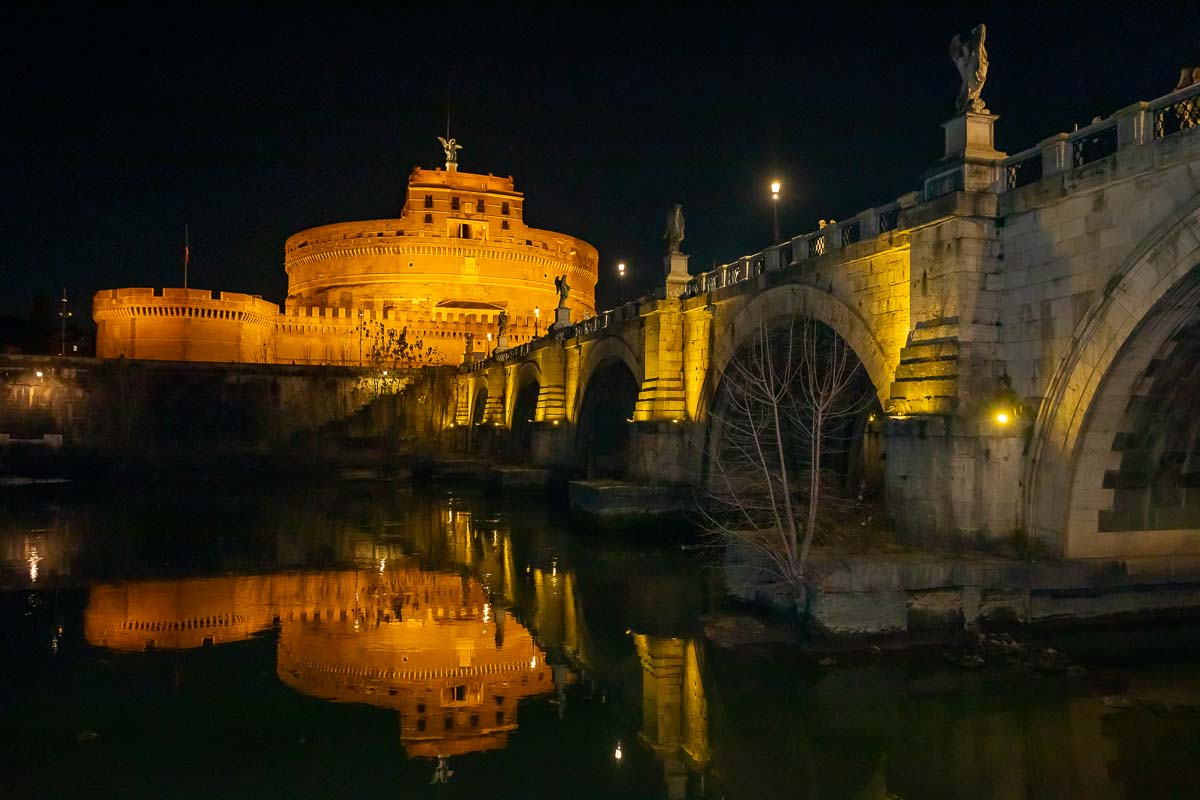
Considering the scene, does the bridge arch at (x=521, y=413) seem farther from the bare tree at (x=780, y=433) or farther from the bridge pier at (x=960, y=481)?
the bridge pier at (x=960, y=481)

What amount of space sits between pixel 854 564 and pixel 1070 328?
4.24 meters

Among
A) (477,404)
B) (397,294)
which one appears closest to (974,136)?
(477,404)

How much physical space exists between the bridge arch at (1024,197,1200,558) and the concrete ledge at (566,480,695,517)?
11400 mm

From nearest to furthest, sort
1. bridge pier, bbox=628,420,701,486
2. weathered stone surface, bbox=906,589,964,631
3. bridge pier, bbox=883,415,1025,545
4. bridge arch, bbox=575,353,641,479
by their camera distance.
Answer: weathered stone surface, bbox=906,589,964,631 < bridge pier, bbox=883,415,1025,545 < bridge pier, bbox=628,420,701,486 < bridge arch, bbox=575,353,641,479

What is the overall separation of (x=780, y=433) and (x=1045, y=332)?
4.40m

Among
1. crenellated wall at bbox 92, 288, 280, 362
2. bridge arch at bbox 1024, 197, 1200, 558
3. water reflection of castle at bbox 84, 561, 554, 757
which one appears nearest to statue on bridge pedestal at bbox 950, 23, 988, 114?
bridge arch at bbox 1024, 197, 1200, 558

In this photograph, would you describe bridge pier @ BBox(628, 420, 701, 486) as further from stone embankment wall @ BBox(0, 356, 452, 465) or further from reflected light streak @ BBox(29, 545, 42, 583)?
stone embankment wall @ BBox(0, 356, 452, 465)

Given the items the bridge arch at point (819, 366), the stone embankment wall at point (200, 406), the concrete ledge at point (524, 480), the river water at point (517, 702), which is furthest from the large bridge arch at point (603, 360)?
the stone embankment wall at point (200, 406)

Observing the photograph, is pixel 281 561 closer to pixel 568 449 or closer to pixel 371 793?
pixel 371 793

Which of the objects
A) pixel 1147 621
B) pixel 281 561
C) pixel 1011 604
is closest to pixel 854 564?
pixel 1011 604

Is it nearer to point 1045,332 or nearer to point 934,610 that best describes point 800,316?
point 1045,332

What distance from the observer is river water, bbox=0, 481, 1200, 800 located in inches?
325

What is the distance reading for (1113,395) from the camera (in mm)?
11711

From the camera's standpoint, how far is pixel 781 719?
9773 mm
